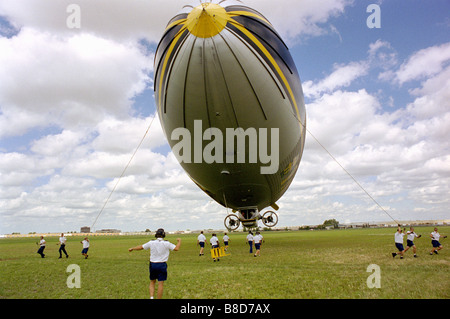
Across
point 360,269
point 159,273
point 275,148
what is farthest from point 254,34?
point 360,269

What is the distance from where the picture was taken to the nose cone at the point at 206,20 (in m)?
7.45

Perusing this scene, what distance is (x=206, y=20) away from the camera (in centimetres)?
744

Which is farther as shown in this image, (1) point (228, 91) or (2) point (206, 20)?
(1) point (228, 91)

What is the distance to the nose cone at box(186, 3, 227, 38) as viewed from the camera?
7449 millimetres

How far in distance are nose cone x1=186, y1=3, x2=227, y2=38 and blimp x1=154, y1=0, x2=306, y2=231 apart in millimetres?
25

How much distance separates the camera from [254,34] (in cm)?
814

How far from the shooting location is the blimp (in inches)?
307

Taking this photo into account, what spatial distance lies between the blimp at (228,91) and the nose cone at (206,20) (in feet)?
0.08

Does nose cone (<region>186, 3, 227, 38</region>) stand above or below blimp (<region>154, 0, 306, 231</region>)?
above

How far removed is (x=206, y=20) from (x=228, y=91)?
2.06 m

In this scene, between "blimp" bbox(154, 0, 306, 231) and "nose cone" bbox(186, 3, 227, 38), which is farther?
"blimp" bbox(154, 0, 306, 231)

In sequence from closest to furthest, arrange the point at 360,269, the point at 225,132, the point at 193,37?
the point at 193,37 < the point at 225,132 < the point at 360,269
